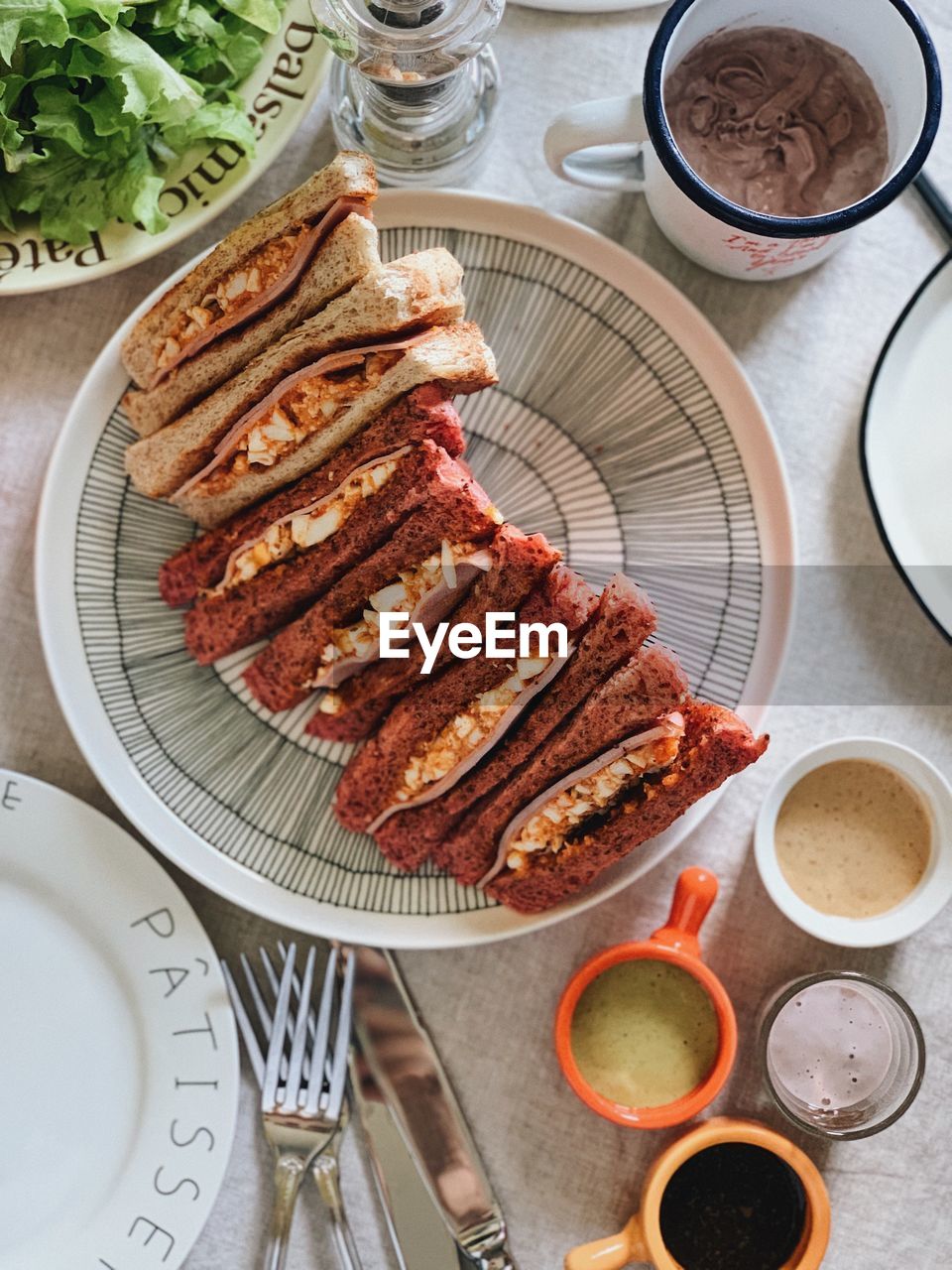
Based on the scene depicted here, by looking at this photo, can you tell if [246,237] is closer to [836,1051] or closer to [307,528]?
[307,528]

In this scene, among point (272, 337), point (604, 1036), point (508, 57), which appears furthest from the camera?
point (508, 57)

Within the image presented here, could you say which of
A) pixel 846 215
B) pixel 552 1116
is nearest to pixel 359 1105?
pixel 552 1116

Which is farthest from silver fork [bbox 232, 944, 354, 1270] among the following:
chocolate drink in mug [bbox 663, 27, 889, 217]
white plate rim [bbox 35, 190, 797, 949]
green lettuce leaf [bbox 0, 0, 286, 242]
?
chocolate drink in mug [bbox 663, 27, 889, 217]

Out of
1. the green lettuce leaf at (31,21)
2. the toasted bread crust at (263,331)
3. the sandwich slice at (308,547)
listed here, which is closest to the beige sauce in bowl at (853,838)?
the sandwich slice at (308,547)

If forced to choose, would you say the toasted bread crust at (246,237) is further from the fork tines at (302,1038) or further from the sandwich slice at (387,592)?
the fork tines at (302,1038)

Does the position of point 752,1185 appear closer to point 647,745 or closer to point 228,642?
point 647,745

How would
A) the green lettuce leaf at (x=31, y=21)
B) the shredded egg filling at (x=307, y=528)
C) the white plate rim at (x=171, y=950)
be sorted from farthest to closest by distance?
the white plate rim at (x=171, y=950) < the shredded egg filling at (x=307, y=528) < the green lettuce leaf at (x=31, y=21)

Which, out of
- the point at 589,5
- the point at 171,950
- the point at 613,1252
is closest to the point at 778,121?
the point at 589,5
